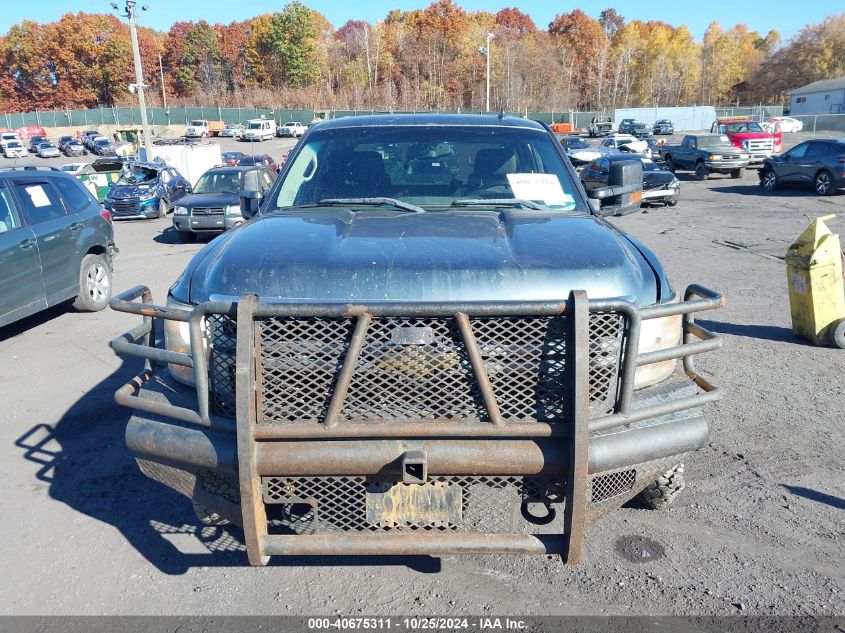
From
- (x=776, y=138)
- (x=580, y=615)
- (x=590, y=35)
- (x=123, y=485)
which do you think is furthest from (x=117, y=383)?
(x=590, y=35)

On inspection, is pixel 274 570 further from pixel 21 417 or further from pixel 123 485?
pixel 21 417

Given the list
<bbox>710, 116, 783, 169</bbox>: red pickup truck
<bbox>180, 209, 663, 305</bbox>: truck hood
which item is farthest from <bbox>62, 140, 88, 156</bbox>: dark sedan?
<bbox>180, 209, 663, 305</bbox>: truck hood

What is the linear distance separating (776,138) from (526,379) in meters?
32.1

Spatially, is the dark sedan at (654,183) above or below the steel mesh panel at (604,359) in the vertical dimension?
below

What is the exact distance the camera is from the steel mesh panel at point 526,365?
2688 mm

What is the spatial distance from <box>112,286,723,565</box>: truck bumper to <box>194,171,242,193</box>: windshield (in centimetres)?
1561

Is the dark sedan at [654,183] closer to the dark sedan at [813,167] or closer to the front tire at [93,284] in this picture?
the dark sedan at [813,167]

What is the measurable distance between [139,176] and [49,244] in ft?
49.8

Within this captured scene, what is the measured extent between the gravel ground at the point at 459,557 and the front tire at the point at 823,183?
1847cm

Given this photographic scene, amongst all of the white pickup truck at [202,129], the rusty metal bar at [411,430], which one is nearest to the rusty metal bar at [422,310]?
the rusty metal bar at [411,430]

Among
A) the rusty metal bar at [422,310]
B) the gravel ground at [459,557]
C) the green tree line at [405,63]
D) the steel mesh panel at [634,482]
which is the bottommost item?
the gravel ground at [459,557]

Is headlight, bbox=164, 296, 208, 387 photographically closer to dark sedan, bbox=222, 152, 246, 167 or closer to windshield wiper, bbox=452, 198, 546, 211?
windshield wiper, bbox=452, 198, 546, 211

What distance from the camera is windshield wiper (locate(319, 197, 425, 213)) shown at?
12.5 ft

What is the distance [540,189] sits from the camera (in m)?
4.11
